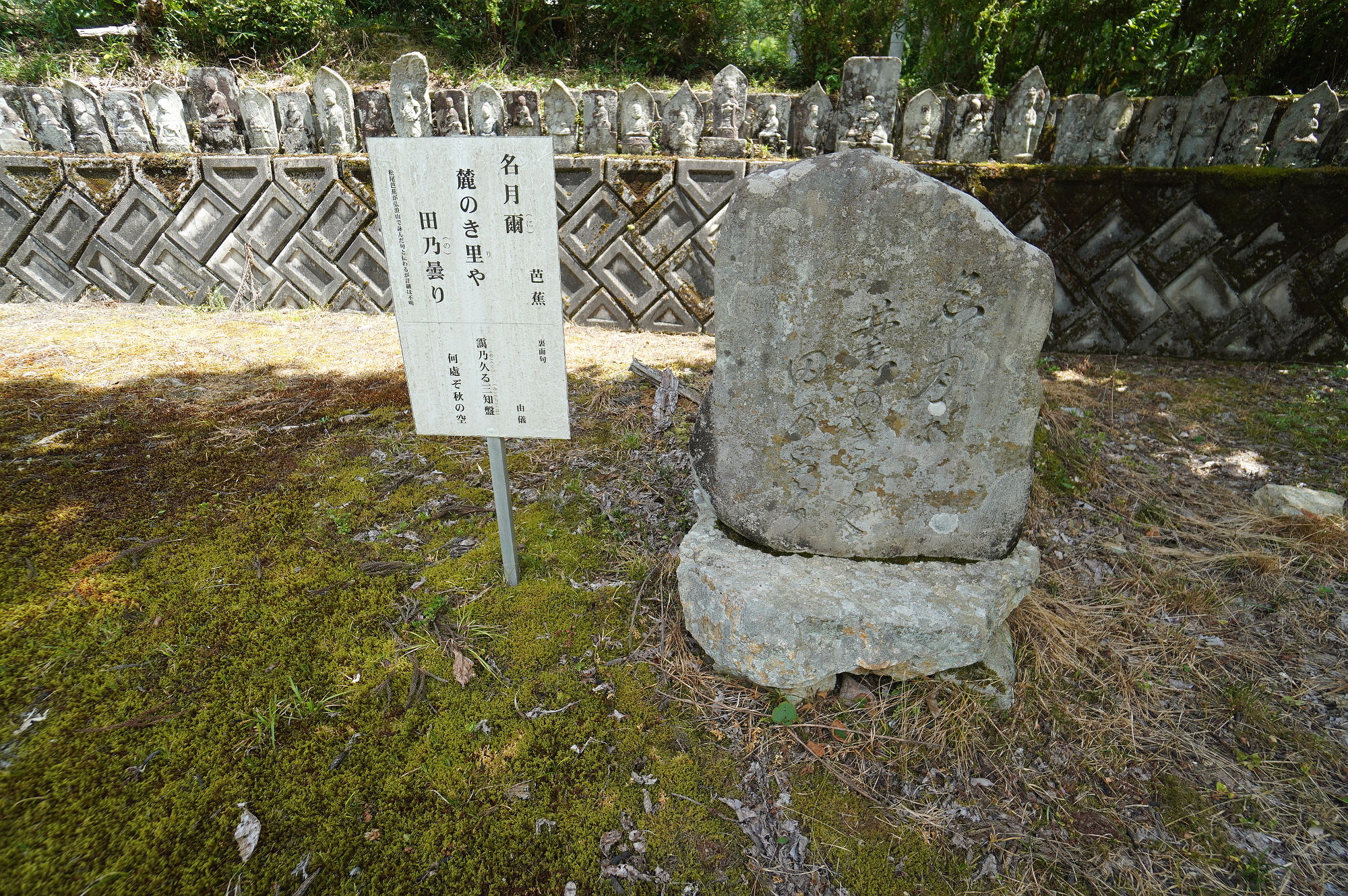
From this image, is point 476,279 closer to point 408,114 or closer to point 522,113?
point 522,113

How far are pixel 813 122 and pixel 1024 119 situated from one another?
1633 millimetres

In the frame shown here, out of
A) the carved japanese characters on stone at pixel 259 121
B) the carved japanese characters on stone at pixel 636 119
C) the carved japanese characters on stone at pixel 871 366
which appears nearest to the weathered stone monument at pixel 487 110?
the carved japanese characters on stone at pixel 636 119

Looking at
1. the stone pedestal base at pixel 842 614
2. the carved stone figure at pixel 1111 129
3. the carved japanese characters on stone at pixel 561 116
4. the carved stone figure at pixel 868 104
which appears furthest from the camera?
the carved japanese characters on stone at pixel 561 116

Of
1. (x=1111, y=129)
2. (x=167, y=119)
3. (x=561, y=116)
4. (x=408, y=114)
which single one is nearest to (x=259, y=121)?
(x=167, y=119)

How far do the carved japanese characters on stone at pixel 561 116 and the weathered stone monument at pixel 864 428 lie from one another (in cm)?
387

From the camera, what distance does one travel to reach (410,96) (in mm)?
5125

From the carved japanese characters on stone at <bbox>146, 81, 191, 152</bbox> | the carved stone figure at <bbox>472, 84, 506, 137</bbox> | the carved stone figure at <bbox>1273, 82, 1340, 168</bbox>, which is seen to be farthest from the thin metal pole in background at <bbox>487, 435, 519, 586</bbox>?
the carved stone figure at <bbox>1273, 82, 1340, 168</bbox>

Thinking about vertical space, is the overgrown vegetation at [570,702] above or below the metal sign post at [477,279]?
below

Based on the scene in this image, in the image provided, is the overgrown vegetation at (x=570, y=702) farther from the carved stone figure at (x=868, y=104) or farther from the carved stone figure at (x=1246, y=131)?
the carved stone figure at (x=868, y=104)

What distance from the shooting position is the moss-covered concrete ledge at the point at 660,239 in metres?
4.75

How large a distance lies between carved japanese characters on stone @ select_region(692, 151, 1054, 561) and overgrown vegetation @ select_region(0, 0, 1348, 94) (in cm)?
595

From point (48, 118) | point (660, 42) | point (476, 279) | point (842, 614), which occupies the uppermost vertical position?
point (660, 42)

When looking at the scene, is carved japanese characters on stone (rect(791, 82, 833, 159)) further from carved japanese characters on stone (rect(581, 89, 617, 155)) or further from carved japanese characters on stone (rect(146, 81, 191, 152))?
carved japanese characters on stone (rect(146, 81, 191, 152))

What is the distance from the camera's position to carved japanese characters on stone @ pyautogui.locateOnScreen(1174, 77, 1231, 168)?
459 centimetres
